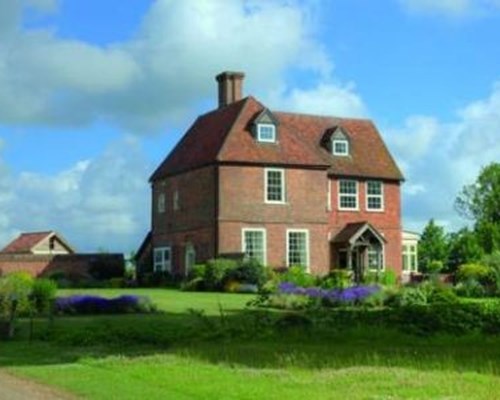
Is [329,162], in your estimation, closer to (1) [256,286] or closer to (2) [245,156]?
(2) [245,156]

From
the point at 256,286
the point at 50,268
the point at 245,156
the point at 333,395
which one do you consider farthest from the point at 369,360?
the point at 50,268

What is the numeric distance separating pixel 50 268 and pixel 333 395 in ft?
160

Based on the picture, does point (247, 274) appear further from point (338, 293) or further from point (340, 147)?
point (338, 293)

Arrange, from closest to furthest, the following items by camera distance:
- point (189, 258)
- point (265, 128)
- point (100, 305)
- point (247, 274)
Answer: point (100, 305)
point (247, 274)
point (265, 128)
point (189, 258)

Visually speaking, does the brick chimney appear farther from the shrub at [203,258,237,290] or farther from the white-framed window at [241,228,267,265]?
the shrub at [203,258,237,290]

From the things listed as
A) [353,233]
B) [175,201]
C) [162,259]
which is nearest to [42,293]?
[175,201]

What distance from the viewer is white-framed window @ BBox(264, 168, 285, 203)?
53844 millimetres

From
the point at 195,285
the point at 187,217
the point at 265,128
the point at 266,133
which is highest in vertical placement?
the point at 265,128

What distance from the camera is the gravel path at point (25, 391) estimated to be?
13.7 meters

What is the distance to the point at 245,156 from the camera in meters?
53.0

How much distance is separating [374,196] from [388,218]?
1.83m

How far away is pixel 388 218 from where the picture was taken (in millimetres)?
59438

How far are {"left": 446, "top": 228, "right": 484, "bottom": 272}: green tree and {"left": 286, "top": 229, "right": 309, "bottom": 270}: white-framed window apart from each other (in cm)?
2555

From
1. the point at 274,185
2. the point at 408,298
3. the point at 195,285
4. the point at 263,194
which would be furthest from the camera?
the point at 274,185
